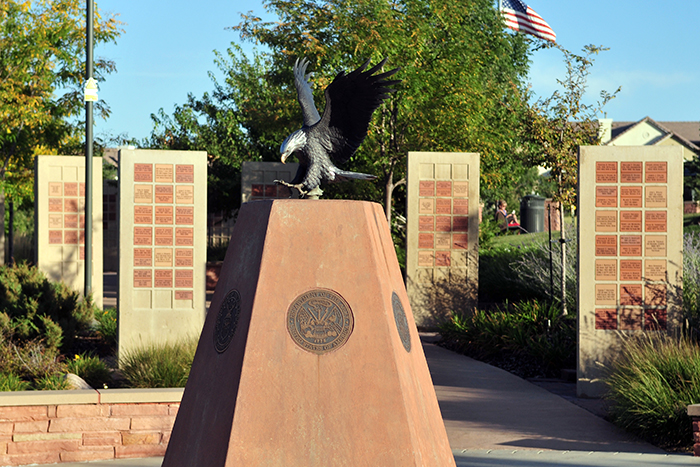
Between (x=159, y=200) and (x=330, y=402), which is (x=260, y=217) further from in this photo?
(x=159, y=200)

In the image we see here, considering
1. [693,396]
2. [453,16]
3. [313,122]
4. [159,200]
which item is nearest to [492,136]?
[453,16]

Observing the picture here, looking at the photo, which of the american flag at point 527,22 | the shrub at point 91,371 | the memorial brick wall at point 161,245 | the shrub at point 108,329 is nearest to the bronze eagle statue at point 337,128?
the shrub at point 91,371

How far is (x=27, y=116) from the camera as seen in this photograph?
637 inches

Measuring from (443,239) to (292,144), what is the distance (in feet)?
30.2

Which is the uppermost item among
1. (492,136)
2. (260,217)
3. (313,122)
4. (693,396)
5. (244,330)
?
(492,136)

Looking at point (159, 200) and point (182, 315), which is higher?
point (159, 200)

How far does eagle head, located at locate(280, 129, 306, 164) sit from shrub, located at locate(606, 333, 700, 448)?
4083mm

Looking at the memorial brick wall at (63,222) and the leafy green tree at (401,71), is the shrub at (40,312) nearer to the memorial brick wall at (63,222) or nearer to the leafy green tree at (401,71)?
the memorial brick wall at (63,222)

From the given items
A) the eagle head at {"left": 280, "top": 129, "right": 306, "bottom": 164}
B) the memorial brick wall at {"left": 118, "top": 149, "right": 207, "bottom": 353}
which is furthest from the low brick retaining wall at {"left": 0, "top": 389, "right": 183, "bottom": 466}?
the memorial brick wall at {"left": 118, "top": 149, "right": 207, "bottom": 353}

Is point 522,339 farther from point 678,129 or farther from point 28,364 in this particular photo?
point 678,129

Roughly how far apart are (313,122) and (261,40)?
41.9 feet

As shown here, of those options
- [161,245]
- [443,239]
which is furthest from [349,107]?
[443,239]

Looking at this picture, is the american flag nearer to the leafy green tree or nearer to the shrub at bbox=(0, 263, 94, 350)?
the leafy green tree

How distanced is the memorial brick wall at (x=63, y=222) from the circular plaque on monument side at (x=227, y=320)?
9.90m
